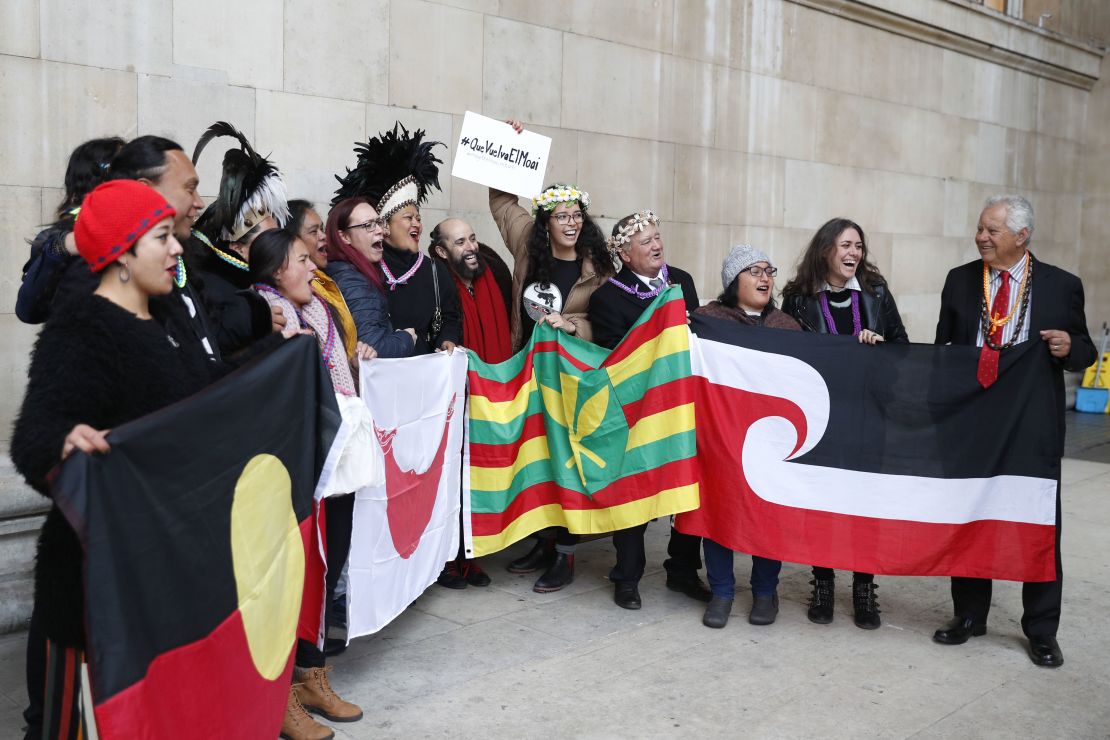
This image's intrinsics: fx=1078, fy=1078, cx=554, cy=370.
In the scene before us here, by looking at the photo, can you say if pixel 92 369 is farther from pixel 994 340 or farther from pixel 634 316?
pixel 994 340

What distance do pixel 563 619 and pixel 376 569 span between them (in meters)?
1.11

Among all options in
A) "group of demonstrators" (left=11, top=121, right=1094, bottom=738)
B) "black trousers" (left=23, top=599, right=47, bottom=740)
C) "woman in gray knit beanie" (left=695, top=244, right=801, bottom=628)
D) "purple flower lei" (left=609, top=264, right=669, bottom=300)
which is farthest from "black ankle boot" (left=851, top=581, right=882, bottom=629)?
"black trousers" (left=23, top=599, right=47, bottom=740)

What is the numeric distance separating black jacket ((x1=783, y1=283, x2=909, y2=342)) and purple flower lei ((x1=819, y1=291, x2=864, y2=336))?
2 centimetres

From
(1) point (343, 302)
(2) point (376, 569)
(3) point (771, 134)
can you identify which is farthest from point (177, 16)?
(3) point (771, 134)

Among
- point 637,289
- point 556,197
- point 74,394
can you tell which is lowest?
point 74,394

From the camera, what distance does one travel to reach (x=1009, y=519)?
16.3 ft

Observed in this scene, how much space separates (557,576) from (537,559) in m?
0.36

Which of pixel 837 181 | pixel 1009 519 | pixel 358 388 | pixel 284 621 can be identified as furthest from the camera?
pixel 837 181

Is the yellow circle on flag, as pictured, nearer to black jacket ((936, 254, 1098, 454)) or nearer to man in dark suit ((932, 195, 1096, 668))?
man in dark suit ((932, 195, 1096, 668))

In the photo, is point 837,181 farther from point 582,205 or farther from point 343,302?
point 343,302

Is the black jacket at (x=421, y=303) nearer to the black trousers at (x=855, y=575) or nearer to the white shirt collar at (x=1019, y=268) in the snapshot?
the black trousers at (x=855, y=575)

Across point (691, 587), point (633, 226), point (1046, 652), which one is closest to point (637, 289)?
point (633, 226)

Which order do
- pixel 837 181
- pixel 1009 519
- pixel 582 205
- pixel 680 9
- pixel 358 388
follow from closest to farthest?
1. pixel 358 388
2. pixel 1009 519
3. pixel 582 205
4. pixel 680 9
5. pixel 837 181

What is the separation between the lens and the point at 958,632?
5062mm
